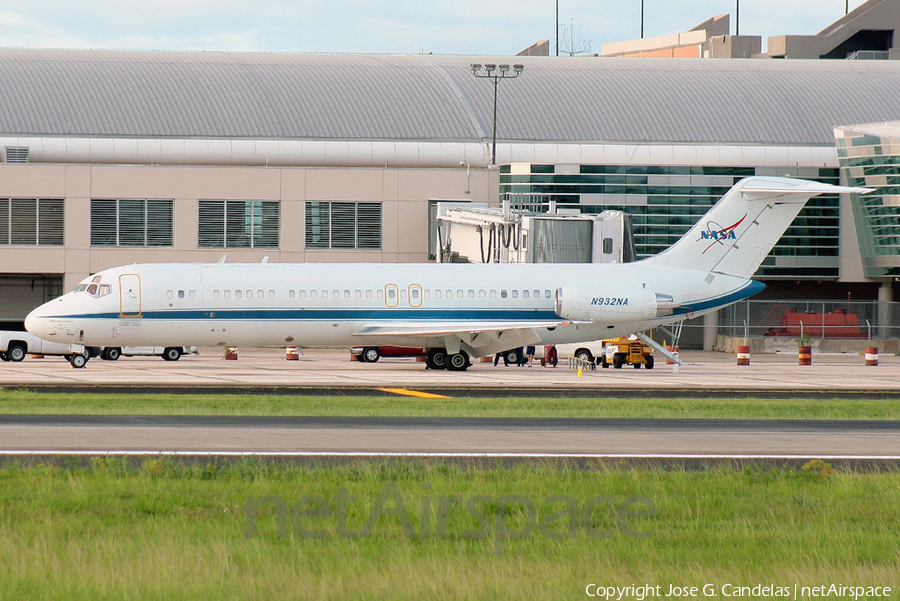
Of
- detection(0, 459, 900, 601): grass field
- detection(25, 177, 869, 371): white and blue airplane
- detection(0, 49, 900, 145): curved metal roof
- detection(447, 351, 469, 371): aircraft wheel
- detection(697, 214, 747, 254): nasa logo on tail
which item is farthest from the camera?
detection(0, 49, 900, 145): curved metal roof

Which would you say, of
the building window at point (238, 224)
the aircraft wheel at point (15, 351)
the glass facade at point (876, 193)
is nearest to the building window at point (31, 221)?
the building window at point (238, 224)

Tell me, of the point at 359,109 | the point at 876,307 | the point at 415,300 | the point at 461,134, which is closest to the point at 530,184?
the point at 461,134

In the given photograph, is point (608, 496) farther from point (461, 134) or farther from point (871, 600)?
point (461, 134)

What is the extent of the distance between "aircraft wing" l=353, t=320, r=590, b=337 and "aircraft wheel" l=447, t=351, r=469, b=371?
58.4 inches

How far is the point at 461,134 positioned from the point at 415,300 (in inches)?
1282

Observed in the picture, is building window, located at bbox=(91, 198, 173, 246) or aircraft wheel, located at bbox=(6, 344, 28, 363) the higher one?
building window, located at bbox=(91, 198, 173, 246)

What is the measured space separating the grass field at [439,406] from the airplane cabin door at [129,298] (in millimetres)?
11419

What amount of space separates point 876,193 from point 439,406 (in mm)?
45714

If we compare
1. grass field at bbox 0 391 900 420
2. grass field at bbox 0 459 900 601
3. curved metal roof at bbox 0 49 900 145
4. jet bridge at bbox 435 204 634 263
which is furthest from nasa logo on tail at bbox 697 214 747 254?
curved metal roof at bbox 0 49 900 145

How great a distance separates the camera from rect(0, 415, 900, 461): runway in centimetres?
1752

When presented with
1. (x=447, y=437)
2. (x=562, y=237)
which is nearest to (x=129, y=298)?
(x=562, y=237)

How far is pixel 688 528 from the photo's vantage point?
11.7m

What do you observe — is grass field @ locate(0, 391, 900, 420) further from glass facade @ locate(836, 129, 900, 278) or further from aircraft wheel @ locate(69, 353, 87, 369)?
glass facade @ locate(836, 129, 900, 278)

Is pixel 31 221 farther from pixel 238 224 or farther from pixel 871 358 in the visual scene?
pixel 871 358
